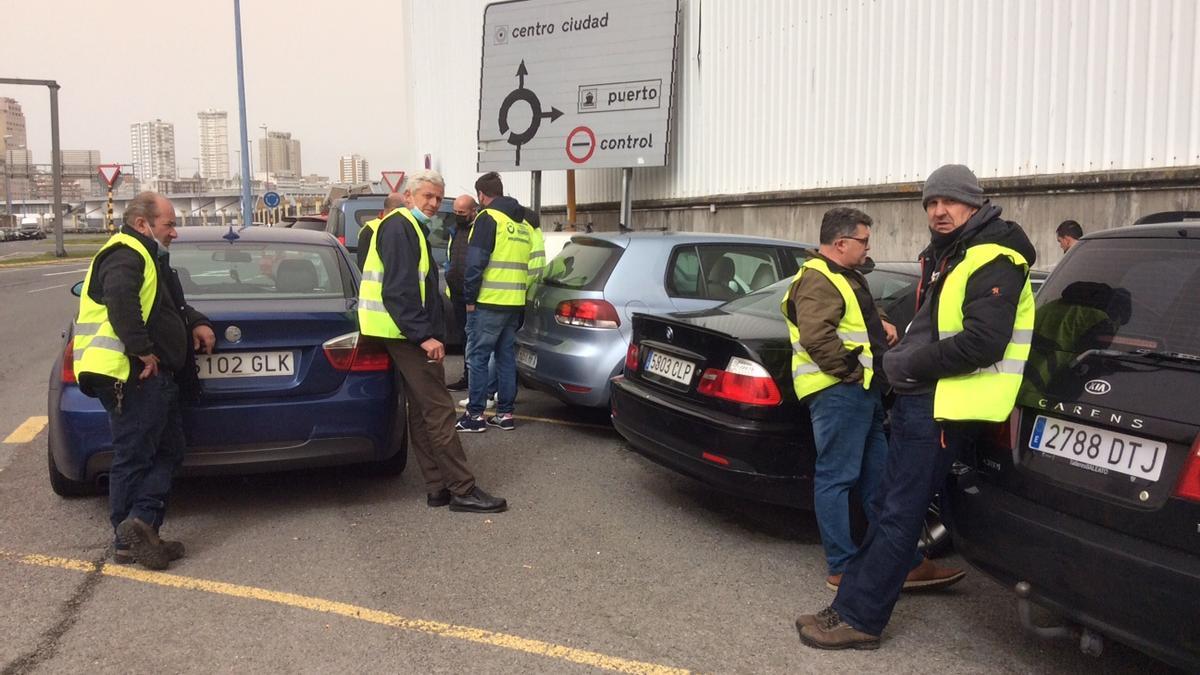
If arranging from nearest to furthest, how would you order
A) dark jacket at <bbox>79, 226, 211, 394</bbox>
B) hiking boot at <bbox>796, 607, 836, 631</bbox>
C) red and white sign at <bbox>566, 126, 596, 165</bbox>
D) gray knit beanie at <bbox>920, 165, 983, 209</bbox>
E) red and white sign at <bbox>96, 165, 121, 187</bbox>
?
gray knit beanie at <bbox>920, 165, 983, 209</bbox> → hiking boot at <bbox>796, 607, 836, 631</bbox> → dark jacket at <bbox>79, 226, 211, 394</bbox> → red and white sign at <bbox>566, 126, 596, 165</bbox> → red and white sign at <bbox>96, 165, 121, 187</bbox>

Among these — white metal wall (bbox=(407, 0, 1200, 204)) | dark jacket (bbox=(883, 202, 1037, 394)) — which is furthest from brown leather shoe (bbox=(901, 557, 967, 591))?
white metal wall (bbox=(407, 0, 1200, 204))

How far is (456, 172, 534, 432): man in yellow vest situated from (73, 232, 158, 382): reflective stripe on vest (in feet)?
9.07

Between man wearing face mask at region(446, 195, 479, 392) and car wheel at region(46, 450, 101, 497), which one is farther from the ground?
man wearing face mask at region(446, 195, 479, 392)

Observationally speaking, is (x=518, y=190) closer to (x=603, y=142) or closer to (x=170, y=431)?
(x=603, y=142)

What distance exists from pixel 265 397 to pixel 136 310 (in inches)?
32.7

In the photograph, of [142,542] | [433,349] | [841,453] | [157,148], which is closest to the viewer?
[841,453]

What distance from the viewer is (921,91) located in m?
10.6

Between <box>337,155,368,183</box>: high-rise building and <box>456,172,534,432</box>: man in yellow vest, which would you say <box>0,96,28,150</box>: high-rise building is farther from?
<box>456,172,534,432</box>: man in yellow vest

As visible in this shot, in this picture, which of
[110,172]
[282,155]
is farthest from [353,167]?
[110,172]

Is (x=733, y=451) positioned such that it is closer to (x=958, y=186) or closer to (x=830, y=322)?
(x=830, y=322)

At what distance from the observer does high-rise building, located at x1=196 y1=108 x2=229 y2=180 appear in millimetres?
143750

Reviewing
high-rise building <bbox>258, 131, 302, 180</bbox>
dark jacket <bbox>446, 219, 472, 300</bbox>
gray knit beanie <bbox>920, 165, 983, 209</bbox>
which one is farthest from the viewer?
high-rise building <bbox>258, 131, 302, 180</bbox>

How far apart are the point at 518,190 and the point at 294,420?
1660cm

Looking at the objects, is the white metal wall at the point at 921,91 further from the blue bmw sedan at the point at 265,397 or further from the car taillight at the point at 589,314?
the blue bmw sedan at the point at 265,397
